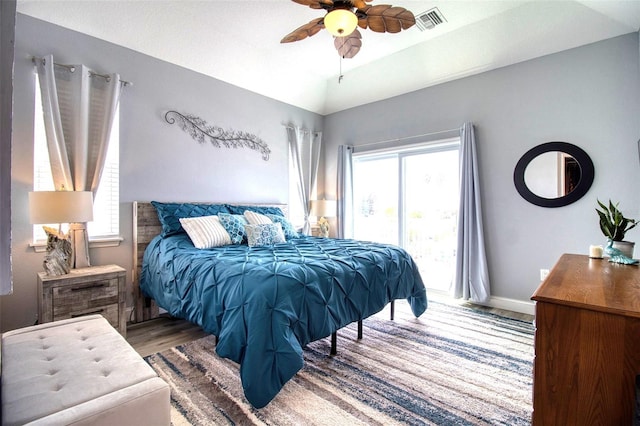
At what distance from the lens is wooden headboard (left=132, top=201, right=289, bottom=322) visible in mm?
3047

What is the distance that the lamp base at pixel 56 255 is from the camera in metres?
2.36

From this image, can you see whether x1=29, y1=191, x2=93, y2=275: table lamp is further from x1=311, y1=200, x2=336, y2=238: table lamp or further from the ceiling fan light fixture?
x1=311, y1=200, x2=336, y2=238: table lamp

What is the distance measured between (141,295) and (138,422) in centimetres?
230

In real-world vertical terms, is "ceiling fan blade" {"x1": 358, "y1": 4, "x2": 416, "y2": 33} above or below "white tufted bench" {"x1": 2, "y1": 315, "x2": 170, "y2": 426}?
above

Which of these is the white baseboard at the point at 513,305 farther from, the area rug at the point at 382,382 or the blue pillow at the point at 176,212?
the blue pillow at the point at 176,212

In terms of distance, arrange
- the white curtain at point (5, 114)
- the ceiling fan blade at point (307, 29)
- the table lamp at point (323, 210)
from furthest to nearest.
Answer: the table lamp at point (323, 210)
the ceiling fan blade at point (307, 29)
the white curtain at point (5, 114)

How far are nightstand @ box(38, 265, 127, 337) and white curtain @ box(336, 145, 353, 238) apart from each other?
313 cm

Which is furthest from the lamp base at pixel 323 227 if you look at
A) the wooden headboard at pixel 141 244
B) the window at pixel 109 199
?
the window at pixel 109 199

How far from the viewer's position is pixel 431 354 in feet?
7.78

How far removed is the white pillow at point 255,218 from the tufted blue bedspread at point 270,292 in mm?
532

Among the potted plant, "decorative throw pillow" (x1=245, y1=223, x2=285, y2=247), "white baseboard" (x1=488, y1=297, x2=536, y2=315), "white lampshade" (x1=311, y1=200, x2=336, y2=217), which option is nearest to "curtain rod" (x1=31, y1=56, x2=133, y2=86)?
"decorative throw pillow" (x1=245, y1=223, x2=285, y2=247)

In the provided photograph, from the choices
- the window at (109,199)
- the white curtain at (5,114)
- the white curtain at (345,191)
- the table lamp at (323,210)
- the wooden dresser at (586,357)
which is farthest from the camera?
the white curtain at (345,191)

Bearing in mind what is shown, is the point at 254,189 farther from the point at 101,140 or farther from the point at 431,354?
the point at 431,354

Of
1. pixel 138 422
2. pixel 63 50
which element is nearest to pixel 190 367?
pixel 138 422
